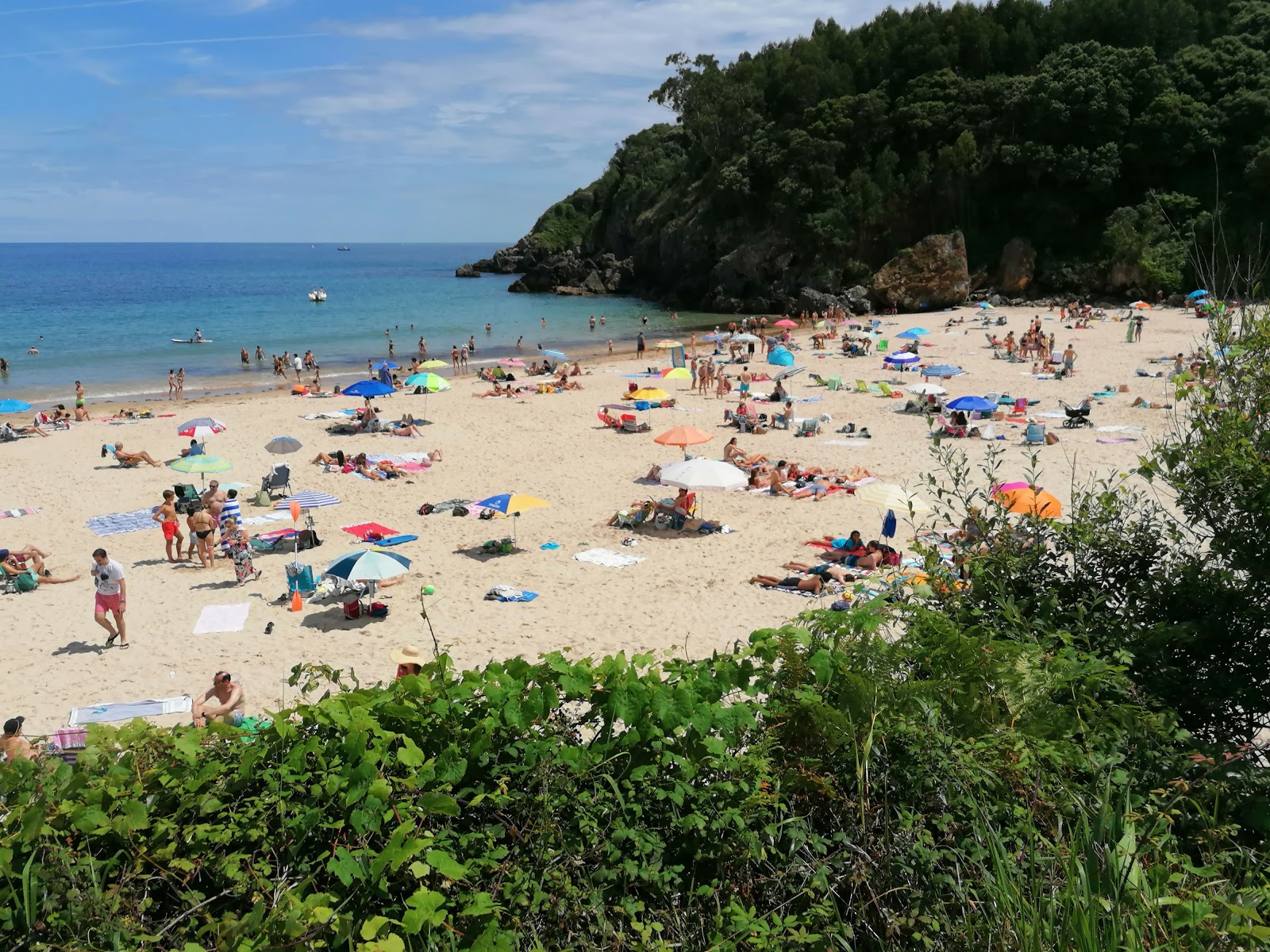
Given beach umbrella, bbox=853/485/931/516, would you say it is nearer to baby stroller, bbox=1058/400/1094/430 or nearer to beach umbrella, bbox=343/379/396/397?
baby stroller, bbox=1058/400/1094/430

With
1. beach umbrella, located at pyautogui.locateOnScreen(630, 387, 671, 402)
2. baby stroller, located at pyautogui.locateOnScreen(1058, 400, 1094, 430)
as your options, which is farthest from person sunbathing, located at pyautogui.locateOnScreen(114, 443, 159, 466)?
baby stroller, located at pyautogui.locateOnScreen(1058, 400, 1094, 430)

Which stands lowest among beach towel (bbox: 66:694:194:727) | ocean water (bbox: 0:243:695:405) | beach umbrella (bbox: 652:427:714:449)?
beach towel (bbox: 66:694:194:727)

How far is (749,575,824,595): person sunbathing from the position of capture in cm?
1166

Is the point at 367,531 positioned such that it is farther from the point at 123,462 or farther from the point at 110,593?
the point at 123,462

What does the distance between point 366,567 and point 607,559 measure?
3.65 m

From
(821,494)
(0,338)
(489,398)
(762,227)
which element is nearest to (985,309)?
(762,227)

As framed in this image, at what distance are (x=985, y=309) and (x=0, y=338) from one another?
52.6m

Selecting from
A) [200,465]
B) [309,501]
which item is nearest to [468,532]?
[309,501]

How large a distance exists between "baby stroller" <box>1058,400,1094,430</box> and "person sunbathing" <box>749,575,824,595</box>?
37.8 feet

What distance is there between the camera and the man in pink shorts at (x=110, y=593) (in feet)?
33.0

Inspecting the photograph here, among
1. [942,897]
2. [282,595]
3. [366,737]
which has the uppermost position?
[366,737]

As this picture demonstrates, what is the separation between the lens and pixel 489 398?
27703 mm

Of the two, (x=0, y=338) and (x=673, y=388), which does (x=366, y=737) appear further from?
(x=0, y=338)

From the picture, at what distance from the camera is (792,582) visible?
11930 millimetres
